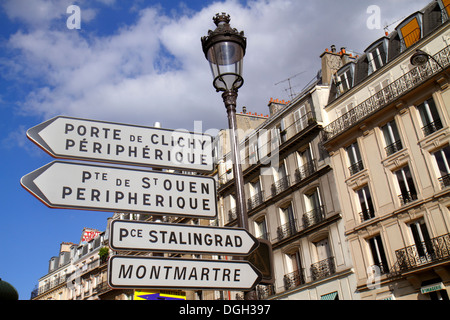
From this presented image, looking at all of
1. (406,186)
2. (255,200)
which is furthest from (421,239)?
(255,200)

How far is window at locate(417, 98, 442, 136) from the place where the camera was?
21.7m

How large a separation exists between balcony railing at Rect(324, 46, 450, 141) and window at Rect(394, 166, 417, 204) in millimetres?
3855

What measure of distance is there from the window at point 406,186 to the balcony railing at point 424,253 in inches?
93.0

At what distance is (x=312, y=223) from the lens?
1070 inches

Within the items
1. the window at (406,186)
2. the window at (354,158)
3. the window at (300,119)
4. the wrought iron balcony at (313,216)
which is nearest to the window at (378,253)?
the window at (406,186)

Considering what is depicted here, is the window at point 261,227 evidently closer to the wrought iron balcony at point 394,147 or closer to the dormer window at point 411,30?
the wrought iron balcony at point 394,147

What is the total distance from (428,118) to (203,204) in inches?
822

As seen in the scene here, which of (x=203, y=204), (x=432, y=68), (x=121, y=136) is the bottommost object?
(x=203, y=204)

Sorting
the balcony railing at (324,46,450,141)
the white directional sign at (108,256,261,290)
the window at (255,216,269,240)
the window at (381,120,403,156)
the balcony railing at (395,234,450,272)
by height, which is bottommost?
the white directional sign at (108,256,261,290)

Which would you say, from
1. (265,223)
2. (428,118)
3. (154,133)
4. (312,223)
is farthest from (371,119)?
(154,133)

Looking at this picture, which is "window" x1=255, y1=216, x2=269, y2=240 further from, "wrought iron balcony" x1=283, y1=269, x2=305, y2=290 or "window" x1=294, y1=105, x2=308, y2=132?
"window" x1=294, y1=105, x2=308, y2=132

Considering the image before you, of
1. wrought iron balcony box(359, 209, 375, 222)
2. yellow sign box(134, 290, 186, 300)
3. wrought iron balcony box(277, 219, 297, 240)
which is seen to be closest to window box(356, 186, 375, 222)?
wrought iron balcony box(359, 209, 375, 222)

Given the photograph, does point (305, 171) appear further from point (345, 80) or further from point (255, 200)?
point (345, 80)

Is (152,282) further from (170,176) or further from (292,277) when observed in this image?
(292,277)
